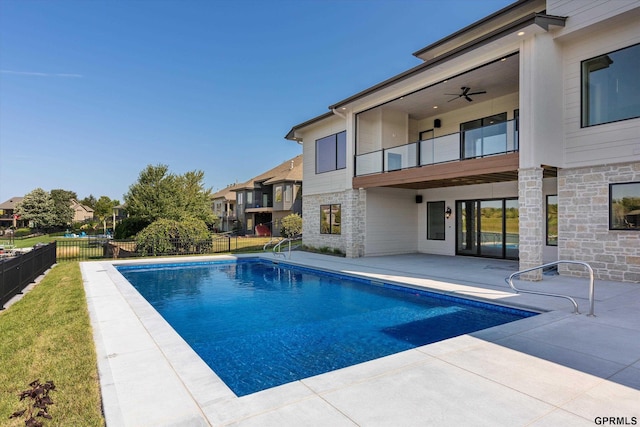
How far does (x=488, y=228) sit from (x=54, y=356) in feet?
44.7

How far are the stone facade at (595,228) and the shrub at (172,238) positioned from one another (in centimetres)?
1533

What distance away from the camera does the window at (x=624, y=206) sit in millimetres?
8531

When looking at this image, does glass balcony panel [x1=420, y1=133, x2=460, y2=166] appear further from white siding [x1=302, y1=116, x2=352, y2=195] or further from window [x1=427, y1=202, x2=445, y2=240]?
window [x1=427, y1=202, x2=445, y2=240]

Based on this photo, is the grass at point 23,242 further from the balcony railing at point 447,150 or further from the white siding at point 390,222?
the balcony railing at point 447,150

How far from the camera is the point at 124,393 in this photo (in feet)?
10.6

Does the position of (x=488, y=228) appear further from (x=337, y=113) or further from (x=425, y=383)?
(x=425, y=383)

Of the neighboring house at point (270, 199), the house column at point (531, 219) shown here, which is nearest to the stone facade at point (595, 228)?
the house column at point (531, 219)

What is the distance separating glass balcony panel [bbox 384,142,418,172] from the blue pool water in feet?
16.1

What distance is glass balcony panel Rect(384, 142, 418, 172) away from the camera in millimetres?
12453

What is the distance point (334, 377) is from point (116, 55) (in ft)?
66.2

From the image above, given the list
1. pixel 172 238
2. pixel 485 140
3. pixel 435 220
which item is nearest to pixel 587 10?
pixel 485 140

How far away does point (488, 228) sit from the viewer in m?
13.5

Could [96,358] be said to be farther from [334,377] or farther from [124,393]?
[334,377]

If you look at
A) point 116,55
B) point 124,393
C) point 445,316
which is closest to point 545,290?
point 445,316
